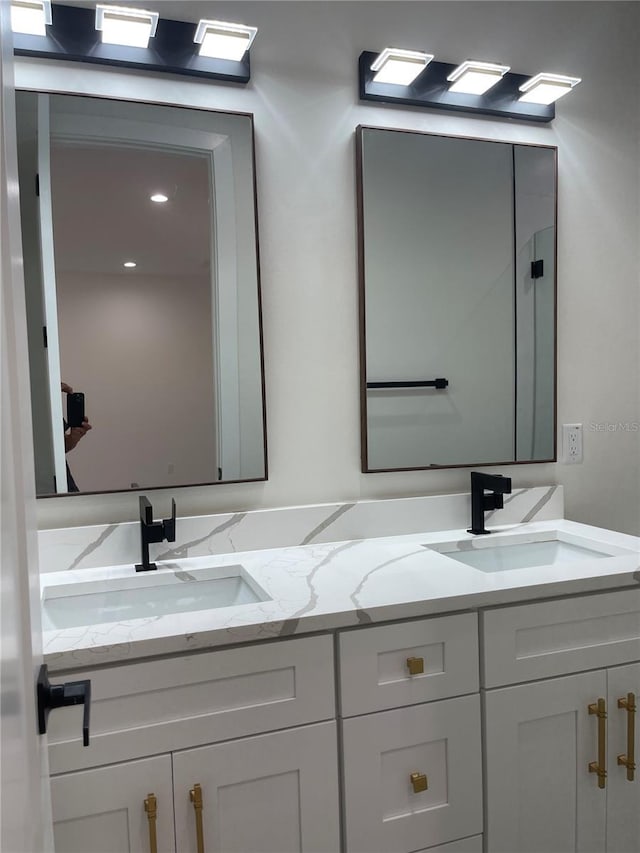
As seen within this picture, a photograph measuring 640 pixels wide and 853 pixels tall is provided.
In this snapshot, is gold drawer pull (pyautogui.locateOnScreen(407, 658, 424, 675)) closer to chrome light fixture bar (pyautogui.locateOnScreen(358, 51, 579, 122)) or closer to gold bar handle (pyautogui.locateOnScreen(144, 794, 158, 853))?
gold bar handle (pyautogui.locateOnScreen(144, 794, 158, 853))

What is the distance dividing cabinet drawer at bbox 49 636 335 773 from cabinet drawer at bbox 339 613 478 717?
0.04 m

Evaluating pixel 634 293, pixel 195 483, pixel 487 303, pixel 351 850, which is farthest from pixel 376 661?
pixel 634 293

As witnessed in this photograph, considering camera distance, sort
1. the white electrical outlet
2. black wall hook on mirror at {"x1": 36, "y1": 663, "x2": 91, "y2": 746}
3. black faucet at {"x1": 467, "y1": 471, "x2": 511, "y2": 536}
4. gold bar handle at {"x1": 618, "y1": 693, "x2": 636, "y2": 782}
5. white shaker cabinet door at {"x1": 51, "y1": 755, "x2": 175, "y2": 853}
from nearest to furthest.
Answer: black wall hook on mirror at {"x1": 36, "y1": 663, "x2": 91, "y2": 746}, white shaker cabinet door at {"x1": 51, "y1": 755, "x2": 175, "y2": 853}, gold bar handle at {"x1": 618, "y1": 693, "x2": 636, "y2": 782}, black faucet at {"x1": 467, "y1": 471, "x2": 511, "y2": 536}, the white electrical outlet

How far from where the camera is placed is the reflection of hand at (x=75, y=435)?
4.88 feet

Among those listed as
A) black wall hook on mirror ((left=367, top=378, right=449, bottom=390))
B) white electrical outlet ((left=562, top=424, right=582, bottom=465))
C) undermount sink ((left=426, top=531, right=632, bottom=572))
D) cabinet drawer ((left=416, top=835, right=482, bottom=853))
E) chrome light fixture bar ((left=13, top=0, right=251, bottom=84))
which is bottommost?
cabinet drawer ((left=416, top=835, right=482, bottom=853))

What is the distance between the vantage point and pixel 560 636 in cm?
135

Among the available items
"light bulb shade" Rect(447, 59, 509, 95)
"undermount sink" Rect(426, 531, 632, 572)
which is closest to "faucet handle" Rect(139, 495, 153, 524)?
"undermount sink" Rect(426, 531, 632, 572)

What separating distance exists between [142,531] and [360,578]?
51 cm

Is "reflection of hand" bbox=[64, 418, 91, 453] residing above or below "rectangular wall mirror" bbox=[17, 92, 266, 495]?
below

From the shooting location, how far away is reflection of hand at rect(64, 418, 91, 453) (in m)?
1.49

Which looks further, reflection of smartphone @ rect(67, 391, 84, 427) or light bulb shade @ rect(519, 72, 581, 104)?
light bulb shade @ rect(519, 72, 581, 104)

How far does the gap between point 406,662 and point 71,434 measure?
2.99ft

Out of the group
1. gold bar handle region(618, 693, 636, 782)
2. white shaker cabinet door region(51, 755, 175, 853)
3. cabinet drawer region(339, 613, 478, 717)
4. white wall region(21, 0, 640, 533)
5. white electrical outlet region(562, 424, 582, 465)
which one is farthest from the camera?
white electrical outlet region(562, 424, 582, 465)

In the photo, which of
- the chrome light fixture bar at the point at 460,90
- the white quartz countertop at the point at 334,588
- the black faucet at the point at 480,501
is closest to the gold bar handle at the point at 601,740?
the white quartz countertop at the point at 334,588
